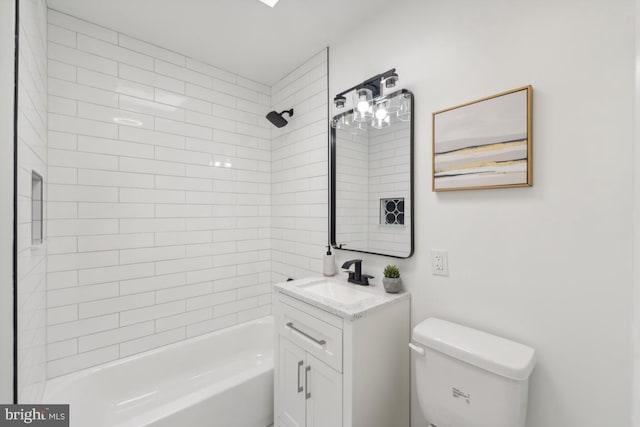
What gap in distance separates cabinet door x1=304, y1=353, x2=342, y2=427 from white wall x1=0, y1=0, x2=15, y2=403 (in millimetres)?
1122

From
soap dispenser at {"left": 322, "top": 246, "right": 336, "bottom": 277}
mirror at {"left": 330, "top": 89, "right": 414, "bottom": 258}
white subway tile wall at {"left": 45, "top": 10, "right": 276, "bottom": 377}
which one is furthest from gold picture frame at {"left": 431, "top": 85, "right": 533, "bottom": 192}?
white subway tile wall at {"left": 45, "top": 10, "right": 276, "bottom": 377}

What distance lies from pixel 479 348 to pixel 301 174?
5.49 feet

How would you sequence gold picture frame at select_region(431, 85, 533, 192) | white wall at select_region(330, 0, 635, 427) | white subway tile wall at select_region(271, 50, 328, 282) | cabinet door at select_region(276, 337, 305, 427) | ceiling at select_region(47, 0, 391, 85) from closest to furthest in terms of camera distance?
1. white wall at select_region(330, 0, 635, 427)
2. gold picture frame at select_region(431, 85, 533, 192)
3. cabinet door at select_region(276, 337, 305, 427)
4. ceiling at select_region(47, 0, 391, 85)
5. white subway tile wall at select_region(271, 50, 328, 282)

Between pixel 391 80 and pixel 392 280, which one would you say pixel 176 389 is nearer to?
pixel 392 280

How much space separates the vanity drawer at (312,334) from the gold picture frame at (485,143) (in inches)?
35.5

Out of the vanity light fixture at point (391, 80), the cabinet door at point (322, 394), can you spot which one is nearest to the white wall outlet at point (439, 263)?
the cabinet door at point (322, 394)

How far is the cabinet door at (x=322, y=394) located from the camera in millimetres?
1256

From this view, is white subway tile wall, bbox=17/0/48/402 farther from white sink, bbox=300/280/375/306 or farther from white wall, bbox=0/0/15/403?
white sink, bbox=300/280/375/306

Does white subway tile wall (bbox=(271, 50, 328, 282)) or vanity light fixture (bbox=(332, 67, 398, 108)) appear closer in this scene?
vanity light fixture (bbox=(332, 67, 398, 108))

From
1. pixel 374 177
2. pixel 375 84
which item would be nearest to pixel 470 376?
pixel 374 177

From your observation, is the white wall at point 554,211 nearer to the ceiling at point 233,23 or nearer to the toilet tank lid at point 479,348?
the toilet tank lid at point 479,348

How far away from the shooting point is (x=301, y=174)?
2258 mm

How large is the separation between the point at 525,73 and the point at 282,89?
1.92 meters

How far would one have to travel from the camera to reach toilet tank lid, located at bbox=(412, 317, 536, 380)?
3.16ft
